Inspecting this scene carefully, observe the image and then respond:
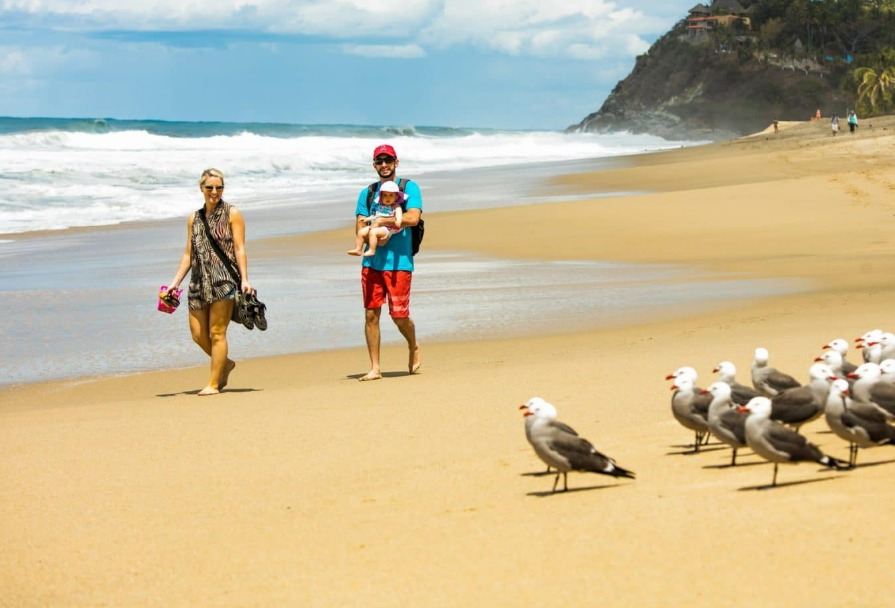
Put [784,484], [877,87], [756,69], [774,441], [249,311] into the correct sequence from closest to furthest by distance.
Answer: [774,441] → [784,484] → [249,311] → [877,87] → [756,69]

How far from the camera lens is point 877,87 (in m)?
96.6

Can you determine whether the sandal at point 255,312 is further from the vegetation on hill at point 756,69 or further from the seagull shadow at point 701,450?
the vegetation on hill at point 756,69

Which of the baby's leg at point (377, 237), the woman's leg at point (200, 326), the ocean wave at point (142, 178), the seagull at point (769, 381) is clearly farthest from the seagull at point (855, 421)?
the ocean wave at point (142, 178)

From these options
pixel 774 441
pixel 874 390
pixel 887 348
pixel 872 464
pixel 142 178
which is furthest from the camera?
pixel 142 178

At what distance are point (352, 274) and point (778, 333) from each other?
8433 mm

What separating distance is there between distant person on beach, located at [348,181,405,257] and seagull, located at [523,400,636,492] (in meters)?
4.22

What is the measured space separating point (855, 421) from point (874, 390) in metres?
0.42

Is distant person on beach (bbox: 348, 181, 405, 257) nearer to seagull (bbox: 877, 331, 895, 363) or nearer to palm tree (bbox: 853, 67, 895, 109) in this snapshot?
seagull (bbox: 877, 331, 895, 363)

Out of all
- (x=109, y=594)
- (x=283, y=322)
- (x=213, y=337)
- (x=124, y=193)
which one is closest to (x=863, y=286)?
(x=283, y=322)

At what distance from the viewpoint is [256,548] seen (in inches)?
209

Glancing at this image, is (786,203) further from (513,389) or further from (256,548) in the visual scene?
(256,548)

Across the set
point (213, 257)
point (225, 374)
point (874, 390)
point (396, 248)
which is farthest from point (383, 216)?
point (874, 390)

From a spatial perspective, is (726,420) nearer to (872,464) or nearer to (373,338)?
(872,464)

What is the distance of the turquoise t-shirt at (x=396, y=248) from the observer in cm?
995
